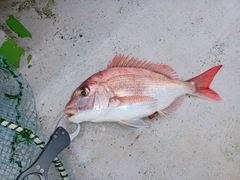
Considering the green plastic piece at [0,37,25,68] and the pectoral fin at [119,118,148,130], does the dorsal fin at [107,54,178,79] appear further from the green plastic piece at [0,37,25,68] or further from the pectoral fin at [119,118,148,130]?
the green plastic piece at [0,37,25,68]

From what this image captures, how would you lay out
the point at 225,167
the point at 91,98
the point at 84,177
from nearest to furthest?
the point at 91,98 < the point at 84,177 < the point at 225,167

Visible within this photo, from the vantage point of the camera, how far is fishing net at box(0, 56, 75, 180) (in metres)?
2.29

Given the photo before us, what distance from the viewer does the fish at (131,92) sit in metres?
2.22

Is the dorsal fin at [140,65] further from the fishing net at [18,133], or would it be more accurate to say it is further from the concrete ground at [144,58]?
the fishing net at [18,133]

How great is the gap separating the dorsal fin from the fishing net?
76 centimetres

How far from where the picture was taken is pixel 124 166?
99.7 inches

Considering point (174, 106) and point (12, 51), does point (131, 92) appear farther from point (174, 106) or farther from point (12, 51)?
point (12, 51)

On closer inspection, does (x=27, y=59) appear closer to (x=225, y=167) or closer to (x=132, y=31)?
(x=132, y=31)

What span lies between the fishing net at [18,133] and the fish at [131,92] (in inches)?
15.0

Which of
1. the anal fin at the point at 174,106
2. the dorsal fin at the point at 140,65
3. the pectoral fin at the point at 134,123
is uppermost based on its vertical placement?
the dorsal fin at the point at 140,65

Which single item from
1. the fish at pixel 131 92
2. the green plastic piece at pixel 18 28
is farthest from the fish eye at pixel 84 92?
the green plastic piece at pixel 18 28

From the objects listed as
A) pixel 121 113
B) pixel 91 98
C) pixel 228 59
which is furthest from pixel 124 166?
pixel 228 59

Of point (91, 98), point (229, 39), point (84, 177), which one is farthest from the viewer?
point (229, 39)

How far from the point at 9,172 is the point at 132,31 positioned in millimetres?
1600
